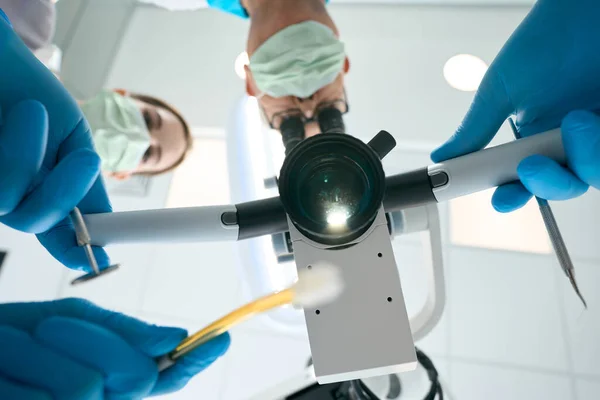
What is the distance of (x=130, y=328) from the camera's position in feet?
2.12

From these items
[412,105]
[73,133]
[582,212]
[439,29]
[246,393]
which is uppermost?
[73,133]

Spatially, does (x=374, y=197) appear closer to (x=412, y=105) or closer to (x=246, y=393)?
(x=246, y=393)

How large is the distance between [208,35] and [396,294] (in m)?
1.94

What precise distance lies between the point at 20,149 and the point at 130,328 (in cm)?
31

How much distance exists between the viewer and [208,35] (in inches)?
84.0

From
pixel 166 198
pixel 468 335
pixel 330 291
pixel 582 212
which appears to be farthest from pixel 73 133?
pixel 582 212

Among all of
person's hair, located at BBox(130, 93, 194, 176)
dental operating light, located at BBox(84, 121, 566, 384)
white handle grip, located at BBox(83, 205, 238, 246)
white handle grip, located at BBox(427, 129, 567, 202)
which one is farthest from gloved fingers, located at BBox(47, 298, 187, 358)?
person's hair, located at BBox(130, 93, 194, 176)

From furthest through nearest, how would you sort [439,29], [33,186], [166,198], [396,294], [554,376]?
[439,29] → [166,198] → [554,376] → [33,186] → [396,294]

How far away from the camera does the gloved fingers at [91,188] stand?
0.77m

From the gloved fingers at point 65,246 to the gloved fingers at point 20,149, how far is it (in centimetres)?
11

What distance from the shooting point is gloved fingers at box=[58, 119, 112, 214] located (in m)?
0.77

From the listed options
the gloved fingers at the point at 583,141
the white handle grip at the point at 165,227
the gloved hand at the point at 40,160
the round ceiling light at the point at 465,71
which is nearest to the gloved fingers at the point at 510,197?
the gloved fingers at the point at 583,141

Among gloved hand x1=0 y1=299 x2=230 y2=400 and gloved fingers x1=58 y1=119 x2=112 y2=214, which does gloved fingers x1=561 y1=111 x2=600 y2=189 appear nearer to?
gloved hand x1=0 y1=299 x2=230 y2=400

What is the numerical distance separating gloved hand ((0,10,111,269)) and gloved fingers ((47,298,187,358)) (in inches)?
3.0
